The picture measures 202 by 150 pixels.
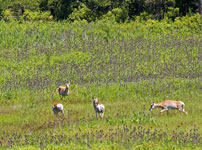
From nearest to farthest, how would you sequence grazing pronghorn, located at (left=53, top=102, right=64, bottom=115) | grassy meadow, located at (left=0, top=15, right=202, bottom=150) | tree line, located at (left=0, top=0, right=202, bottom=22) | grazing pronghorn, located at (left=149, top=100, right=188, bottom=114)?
grassy meadow, located at (left=0, top=15, right=202, bottom=150), grazing pronghorn, located at (left=53, top=102, right=64, bottom=115), grazing pronghorn, located at (left=149, top=100, right=188, bottom=114), tree line, located at (left=0, top=0, right=202, bottom=22)

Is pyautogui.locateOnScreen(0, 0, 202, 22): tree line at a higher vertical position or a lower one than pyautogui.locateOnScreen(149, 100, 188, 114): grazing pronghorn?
higher

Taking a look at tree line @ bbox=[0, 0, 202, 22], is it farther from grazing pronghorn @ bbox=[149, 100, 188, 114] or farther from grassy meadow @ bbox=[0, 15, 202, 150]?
grazing pronghorn @ bbox=[149, 100, 188, 114]

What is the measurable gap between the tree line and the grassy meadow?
6.00 m

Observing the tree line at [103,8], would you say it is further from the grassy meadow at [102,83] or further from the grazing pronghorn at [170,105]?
the grazing pronghorn at [170,105]

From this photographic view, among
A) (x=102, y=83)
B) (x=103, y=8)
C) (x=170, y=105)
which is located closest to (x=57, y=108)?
(x=170, y=105)

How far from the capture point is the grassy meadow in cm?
1614

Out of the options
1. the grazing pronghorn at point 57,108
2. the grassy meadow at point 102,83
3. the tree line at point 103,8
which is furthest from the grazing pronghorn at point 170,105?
the tree line at point 103,8

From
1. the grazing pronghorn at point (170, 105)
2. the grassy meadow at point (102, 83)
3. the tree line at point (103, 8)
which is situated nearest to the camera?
the grassy meadow at point (102, 83)

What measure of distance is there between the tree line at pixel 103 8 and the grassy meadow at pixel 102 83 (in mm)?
5998

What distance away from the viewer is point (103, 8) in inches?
1960

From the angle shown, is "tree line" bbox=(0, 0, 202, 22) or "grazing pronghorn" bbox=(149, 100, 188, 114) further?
"tree line" bbox=(0, 0, 202, 22)

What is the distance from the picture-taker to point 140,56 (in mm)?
31062

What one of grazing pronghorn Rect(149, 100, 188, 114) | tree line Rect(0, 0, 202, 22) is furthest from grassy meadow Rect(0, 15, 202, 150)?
tree line Rect(0, 0, 202, 22)

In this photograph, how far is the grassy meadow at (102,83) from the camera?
16141 mm
